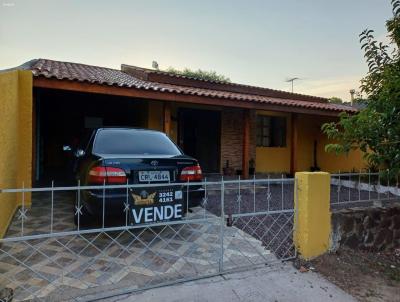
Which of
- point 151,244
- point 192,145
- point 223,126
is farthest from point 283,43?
point 151,244

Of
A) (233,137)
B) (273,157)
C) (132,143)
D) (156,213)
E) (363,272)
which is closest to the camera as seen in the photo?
(156,213)

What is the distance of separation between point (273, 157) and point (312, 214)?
26.6ft

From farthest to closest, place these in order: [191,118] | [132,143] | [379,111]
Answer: [191,118]
[132,143]
[379,111]

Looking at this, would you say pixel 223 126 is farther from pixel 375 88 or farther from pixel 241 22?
pixel 375 88

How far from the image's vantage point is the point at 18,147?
542 centimetres

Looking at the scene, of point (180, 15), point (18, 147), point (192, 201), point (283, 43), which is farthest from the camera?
point (283, 43)

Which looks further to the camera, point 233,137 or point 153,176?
point 233,137

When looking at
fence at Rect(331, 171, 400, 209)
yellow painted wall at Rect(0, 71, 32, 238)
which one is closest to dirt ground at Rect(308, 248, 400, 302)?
fence at Rect(331, 171, 400, 209)

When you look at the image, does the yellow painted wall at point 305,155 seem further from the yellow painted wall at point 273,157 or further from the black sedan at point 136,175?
the black sedan at point 136,175

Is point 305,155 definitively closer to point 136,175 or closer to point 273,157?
point 273,157

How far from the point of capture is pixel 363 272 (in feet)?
11.5

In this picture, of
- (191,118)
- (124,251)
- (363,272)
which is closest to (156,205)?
(124,251)

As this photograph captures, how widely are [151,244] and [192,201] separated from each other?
2.58 ft

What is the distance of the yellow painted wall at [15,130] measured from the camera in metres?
4.14
